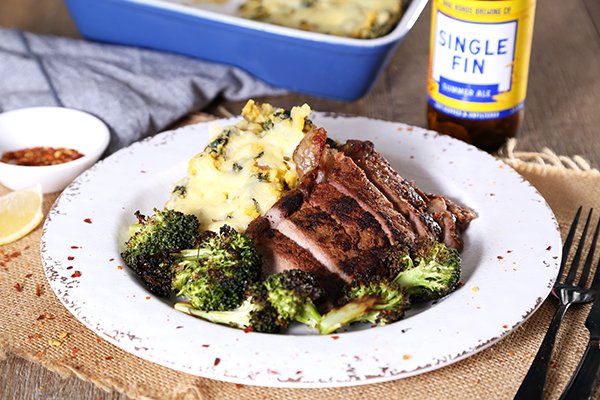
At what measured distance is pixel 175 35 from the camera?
4379 mm

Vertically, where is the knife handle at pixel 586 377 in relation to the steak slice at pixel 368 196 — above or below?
below

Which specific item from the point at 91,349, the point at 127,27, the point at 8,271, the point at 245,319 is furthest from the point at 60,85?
the point at 245,319

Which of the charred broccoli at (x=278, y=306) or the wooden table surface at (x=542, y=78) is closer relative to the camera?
the charred broccoli at (x=278, y=306)

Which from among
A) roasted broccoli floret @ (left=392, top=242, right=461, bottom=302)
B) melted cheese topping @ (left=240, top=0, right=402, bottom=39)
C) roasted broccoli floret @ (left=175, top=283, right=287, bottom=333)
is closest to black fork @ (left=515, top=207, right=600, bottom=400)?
roasted broccoli floret @ (left=392, top=242, right=461, bottom=302)

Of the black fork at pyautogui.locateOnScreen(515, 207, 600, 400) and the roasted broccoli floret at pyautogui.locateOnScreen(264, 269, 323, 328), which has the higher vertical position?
the roasted broccoli floret at pyautogui.locateOnScreen(264, 269, 323, 328)

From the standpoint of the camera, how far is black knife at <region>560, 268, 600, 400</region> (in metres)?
2.34

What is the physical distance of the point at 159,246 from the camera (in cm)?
278

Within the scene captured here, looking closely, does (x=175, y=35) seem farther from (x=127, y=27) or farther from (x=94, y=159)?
(x=94, y=159)

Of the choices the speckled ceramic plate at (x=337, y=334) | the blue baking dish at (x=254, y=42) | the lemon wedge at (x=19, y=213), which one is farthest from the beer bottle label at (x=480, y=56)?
the lemon wedge at (x=19, y=213)

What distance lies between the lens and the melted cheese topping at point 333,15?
166 inches

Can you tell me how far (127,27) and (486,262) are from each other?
256cm

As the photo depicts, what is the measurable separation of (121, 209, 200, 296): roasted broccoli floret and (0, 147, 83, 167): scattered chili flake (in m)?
1.10

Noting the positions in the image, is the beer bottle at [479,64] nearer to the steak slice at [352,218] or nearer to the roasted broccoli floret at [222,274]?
the steak slice at [352,218]

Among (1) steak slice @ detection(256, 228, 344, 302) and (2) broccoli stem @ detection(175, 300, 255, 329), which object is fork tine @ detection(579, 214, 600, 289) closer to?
(1) steak slice @ detection(256, 228, 344, 302)
